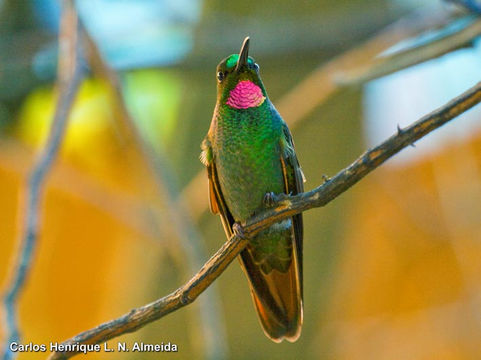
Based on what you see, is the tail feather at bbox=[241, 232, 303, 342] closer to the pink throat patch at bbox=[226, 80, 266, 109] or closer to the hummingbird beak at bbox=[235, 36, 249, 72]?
the pink throat patch at bbox=[226, 80, 266, 109]

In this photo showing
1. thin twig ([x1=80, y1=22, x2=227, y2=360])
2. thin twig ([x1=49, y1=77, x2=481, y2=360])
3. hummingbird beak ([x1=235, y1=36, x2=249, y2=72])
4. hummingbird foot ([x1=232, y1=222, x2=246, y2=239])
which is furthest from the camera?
thin twig ([x1=80, y1=22, x2=227, y2=360])

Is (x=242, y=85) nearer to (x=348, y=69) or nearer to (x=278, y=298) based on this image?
(x=278, y=298)

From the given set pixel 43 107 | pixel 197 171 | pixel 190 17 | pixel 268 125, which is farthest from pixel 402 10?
pixel 43 107

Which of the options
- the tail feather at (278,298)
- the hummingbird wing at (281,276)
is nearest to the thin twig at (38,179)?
the hummingbird wing at (281,276)

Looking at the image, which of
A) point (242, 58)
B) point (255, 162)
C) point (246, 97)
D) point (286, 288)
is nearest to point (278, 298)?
point (286, 288)

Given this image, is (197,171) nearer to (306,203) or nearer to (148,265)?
(148,265)

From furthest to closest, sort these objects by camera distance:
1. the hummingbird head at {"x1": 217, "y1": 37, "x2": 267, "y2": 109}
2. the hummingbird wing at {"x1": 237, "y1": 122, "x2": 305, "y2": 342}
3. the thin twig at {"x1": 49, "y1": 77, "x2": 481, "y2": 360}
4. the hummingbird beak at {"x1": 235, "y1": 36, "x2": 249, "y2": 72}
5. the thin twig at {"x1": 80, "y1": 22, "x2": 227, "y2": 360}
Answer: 1. the thin twig at {"x1": 80, "y1": 22, "x2": 227, "y2": 360}
2. the hummingbird head at {"x1": 217, "y1": 37, "x2": 267, "y2": 109}
3. the hummingbird wing at {"x1": 237, "y1": 122, "x2": 305, "y2": 342}
4. the hummingbird beak at {"x1": 235, "y1": 36, "x2": 249, "y2": 72}
5. the thin twig at {"x1": 49, "y1": 77, "x2": 481, "y2": 360}

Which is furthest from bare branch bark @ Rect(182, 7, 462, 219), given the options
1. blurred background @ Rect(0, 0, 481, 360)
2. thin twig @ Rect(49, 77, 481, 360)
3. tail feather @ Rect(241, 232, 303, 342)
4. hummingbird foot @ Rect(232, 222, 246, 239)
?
thin twig @ Rect(49, 77, 481, 360)

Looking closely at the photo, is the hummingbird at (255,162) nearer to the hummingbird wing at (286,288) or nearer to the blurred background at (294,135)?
the hummingbird wing at (286,288)
